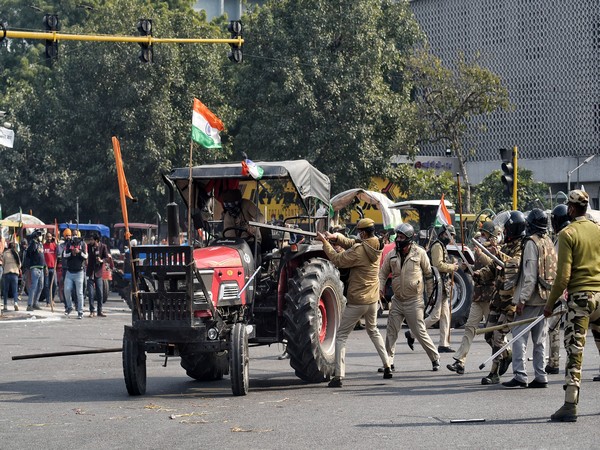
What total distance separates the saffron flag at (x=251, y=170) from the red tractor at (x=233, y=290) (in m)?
0.17

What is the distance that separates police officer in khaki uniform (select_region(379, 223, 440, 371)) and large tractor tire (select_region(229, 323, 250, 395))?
2628mm

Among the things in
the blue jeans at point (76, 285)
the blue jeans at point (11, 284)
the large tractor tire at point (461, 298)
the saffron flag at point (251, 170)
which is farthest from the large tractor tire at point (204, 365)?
the blue jeans at point (11, 284)

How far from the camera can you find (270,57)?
4069cm

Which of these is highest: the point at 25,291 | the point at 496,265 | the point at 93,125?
the point at 93,125

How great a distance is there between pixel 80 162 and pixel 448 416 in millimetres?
39599

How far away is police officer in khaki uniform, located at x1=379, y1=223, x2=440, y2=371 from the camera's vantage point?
14.7 m

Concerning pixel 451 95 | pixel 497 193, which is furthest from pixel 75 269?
pixel 451 95

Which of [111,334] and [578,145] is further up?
[578,145]

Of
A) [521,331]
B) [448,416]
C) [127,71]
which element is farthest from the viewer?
[127,71]

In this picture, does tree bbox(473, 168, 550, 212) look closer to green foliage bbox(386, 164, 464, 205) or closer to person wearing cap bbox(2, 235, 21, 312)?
green foliage bbox(386, 164, 464, 205)

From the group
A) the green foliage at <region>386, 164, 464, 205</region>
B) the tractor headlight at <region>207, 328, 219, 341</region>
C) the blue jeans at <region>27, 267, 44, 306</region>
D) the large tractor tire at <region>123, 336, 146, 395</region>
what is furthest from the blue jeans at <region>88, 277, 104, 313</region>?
the green foliage at <region>386, 164, 464, 205</region>

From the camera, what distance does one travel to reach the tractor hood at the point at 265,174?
1436 centimetres

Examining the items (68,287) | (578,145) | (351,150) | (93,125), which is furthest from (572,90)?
(68,287)

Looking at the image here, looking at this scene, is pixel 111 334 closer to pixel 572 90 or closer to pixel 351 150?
pixel 351 150
